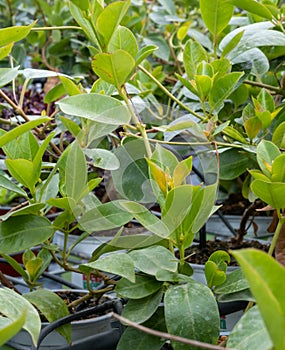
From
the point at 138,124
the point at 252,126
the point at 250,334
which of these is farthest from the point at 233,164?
the point at 250,334

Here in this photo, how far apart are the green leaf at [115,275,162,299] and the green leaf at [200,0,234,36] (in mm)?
376

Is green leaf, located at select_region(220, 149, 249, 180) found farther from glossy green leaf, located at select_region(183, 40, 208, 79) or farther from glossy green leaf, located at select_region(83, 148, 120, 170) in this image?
glossy green leaf, located at select_region(83, 148, 120, 170)

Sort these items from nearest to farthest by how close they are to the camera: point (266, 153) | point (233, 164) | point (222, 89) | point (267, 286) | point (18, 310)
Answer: point (267, 286) < point (18, 310) < point (266, 153) < point (222, 89) < point (233, 164)

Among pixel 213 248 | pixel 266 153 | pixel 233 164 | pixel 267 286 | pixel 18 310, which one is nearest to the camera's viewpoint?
pixel 267 286

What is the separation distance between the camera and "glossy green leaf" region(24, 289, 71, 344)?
0.61 metres

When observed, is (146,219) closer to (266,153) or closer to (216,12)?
(266,153)

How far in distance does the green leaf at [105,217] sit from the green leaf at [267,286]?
272mm

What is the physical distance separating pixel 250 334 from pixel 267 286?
0.10 meters

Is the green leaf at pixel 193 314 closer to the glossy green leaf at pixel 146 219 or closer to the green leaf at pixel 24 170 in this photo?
the glossy green leaf at pixel 146 219

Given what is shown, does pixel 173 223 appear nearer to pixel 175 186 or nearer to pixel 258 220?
pixel 175 186

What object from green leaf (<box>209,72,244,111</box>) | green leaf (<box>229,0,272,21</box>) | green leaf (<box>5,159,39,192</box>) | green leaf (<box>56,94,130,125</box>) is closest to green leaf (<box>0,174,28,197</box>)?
green leaf (<box>5,159,39,192</box>)

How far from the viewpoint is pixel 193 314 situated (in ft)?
1.54

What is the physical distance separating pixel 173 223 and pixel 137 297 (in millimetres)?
73

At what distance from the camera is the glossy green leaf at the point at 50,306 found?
1.99 ft
